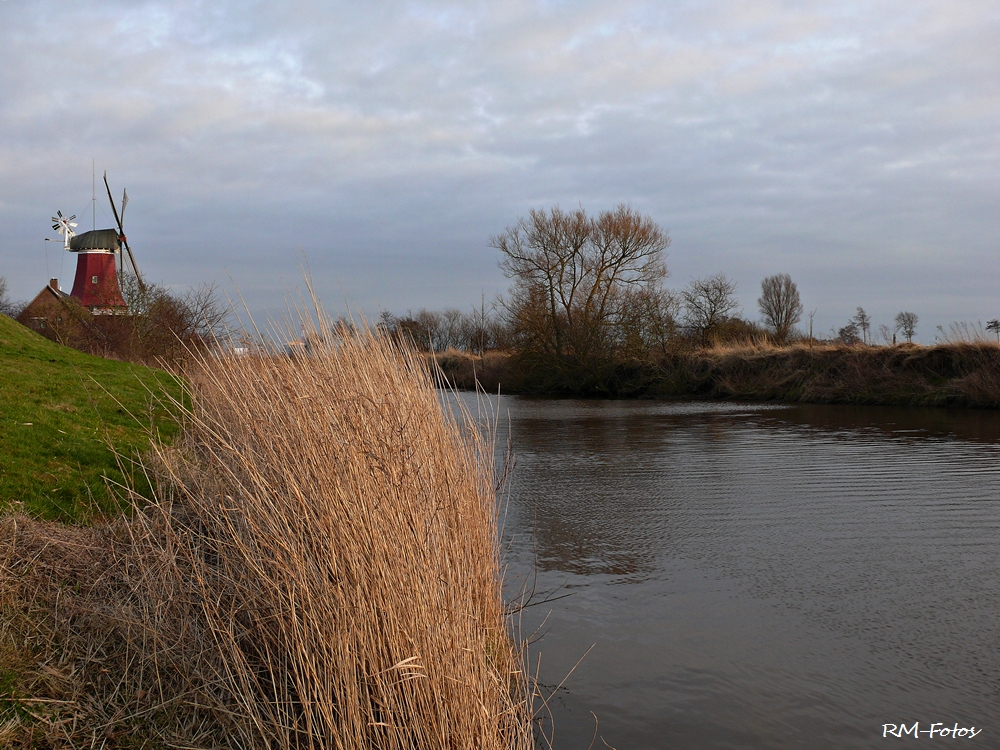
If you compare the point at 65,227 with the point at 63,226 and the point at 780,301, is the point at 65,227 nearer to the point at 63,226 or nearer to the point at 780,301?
the point at 63,226

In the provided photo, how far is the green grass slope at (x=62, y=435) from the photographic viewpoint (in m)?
5.50

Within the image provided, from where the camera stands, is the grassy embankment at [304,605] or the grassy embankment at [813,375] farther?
the grassy embankment at [813,375]

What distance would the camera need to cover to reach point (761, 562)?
19.6ft

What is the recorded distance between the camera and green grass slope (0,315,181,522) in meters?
5.50

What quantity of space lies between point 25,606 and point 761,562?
16.5 ft

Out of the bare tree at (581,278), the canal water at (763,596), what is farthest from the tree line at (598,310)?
the canal water at (763,596)

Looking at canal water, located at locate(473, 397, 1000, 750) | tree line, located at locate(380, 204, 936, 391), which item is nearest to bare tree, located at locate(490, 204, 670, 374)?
tree line, located at locate(380, 204, 936, 391)

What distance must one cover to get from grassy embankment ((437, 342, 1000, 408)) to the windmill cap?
20395 millimetres

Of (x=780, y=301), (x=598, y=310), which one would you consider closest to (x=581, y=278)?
(x=598, y=310)

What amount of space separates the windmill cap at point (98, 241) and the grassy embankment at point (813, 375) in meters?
20.4

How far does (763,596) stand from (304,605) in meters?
3.58

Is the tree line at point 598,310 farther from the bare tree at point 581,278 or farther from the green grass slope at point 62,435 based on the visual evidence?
the green grass slope at point 62,435

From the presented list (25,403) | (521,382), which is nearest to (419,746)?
(25,403)

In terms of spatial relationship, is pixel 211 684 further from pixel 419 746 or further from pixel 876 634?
pixel 876 634
